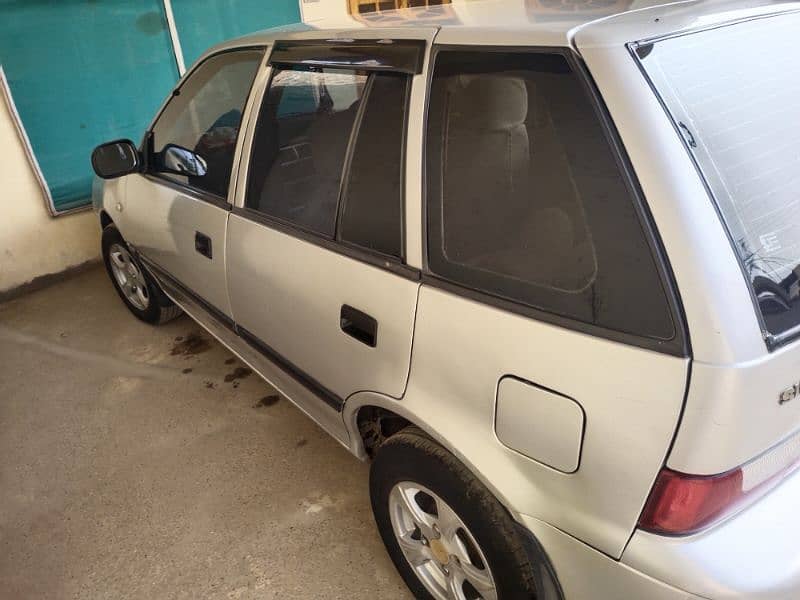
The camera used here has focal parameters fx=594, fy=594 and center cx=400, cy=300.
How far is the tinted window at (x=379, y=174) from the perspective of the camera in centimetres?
156

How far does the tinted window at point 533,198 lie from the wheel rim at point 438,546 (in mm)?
674

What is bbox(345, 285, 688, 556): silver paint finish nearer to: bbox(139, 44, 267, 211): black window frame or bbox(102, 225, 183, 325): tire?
bbox(139, 44, 267, 211): black window frame

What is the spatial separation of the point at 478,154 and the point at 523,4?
626 mm

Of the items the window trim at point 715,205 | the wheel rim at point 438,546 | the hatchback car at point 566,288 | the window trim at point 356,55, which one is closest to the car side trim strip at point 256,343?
the hatchback car at point 566,288

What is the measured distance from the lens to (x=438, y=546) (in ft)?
5.66

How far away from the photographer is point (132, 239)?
322 cm

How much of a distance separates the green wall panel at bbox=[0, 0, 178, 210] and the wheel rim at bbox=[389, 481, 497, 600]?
3.96 metres

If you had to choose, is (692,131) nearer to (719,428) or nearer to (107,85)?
(719,428)

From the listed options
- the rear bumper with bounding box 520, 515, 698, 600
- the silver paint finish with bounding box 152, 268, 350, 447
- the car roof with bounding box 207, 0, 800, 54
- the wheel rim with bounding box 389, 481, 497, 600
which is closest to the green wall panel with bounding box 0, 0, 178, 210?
the silver paint finish with bounding box 152, 268, 350, 447

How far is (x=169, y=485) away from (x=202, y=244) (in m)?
1.03

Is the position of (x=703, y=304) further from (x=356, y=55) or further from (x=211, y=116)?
(x=211, y=116)

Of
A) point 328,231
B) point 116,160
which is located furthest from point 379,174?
point 116,160

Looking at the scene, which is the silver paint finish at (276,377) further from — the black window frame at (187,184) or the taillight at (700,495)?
the taillight at (700,495)

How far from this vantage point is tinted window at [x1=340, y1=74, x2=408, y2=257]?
1.56 meters
